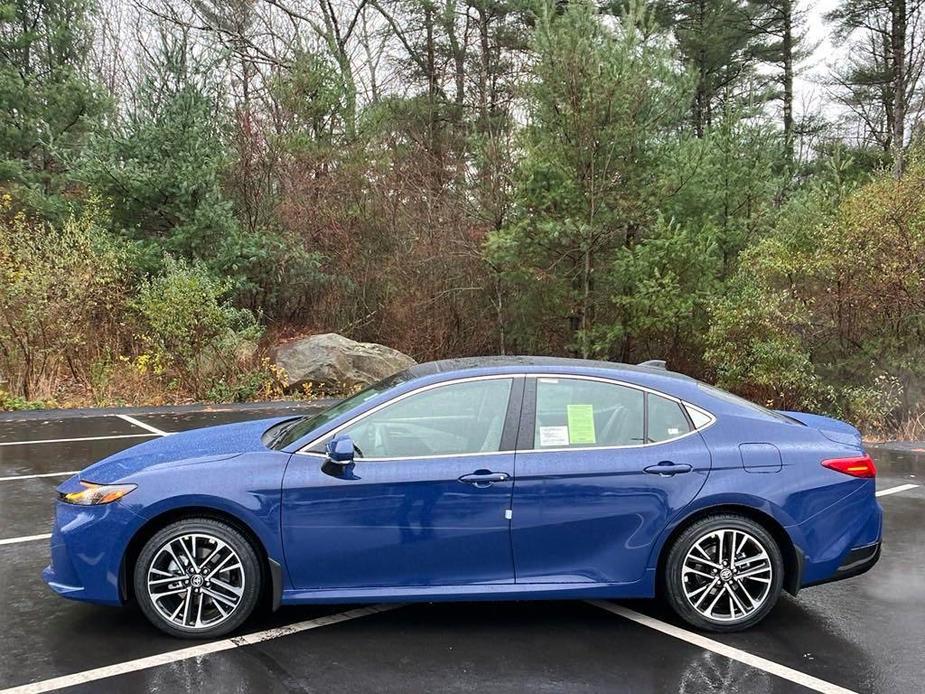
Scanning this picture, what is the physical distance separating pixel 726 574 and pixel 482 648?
4.61 feet

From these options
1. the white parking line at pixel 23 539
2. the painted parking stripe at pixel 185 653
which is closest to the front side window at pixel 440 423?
the painted parking stripe at pixel 185 653

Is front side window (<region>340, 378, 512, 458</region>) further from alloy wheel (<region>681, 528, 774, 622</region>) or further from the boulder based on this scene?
the boulder

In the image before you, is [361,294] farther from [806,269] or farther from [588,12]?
[806,269]

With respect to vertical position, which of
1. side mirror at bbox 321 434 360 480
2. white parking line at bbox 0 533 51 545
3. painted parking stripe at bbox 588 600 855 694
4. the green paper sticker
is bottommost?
painted parking stripe at bbox 588 600 855 694

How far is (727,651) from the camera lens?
152 inches

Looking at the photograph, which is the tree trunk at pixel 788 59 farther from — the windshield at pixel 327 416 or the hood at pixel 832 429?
the windshield at pixel 327 416

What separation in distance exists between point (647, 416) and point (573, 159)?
11322 mm

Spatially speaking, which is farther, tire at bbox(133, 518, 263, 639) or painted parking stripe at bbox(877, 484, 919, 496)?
painted parking stripe at bbox(877, 484, 919, 496)

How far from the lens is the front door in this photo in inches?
154

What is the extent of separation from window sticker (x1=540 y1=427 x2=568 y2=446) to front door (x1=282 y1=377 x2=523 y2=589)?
0.74ft

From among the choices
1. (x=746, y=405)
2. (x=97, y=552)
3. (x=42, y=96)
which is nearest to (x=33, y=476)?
(x=97, y=552)

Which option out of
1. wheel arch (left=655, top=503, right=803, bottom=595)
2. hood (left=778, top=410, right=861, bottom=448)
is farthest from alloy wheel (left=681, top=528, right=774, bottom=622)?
hood (left=778, top=410, right=861, bottom=448)

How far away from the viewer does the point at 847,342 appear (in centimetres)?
1377

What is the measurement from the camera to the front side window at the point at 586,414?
412 cm
